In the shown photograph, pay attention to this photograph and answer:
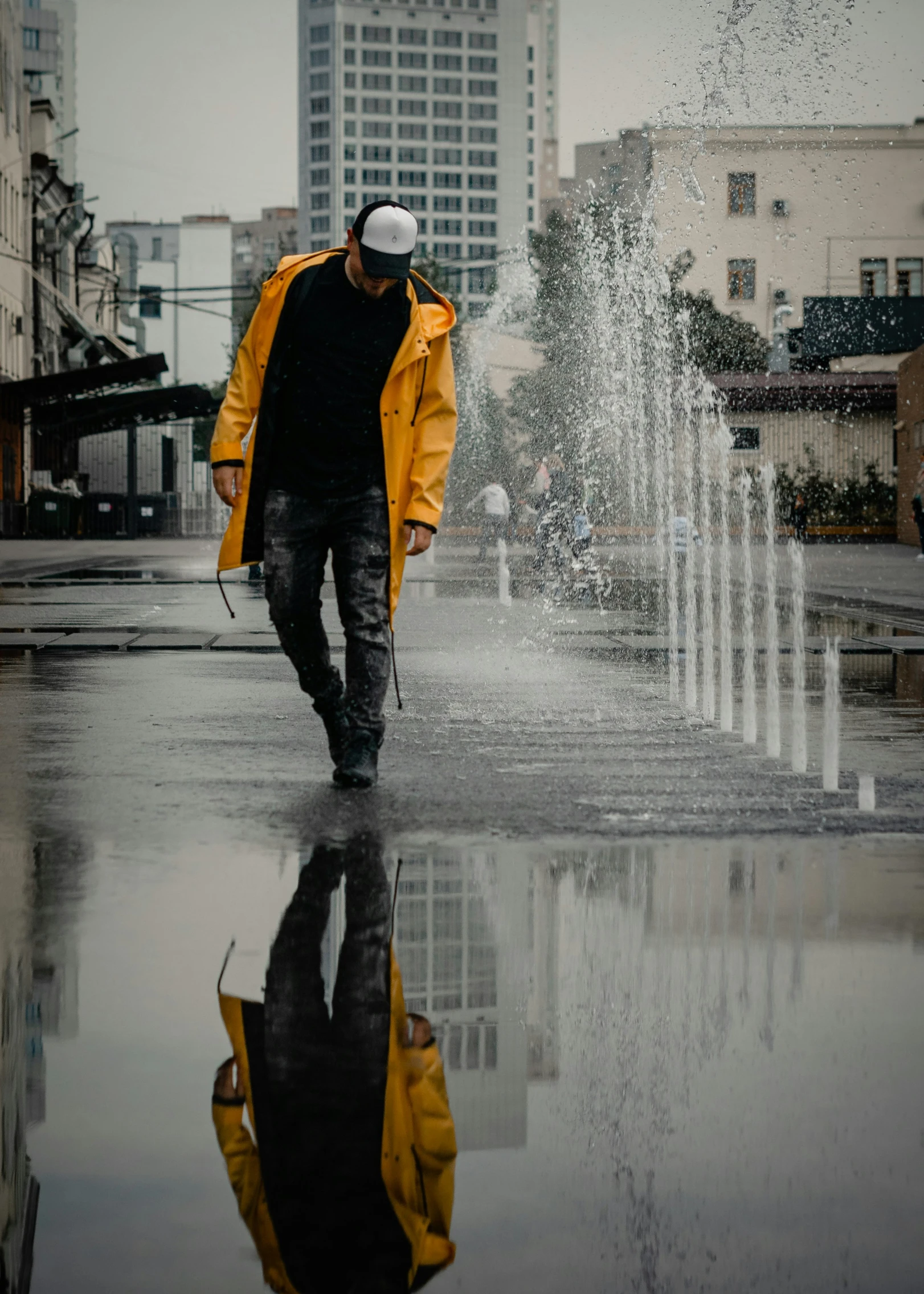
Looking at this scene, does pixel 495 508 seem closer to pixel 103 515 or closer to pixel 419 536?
pixel 103 515

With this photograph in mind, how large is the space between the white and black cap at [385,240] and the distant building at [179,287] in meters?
80.1

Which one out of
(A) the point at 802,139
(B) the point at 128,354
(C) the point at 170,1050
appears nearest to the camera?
(C) the point at 170,1050

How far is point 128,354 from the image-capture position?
59219 mm

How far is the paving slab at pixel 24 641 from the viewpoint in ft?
43.3

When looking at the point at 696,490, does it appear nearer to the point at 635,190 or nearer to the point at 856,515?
the point at 856,515

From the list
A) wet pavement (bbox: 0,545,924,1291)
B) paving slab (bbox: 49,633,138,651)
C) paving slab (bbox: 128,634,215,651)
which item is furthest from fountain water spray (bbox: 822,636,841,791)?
paving slab (bbox: 49,633,138,651)

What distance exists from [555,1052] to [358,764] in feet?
10.4

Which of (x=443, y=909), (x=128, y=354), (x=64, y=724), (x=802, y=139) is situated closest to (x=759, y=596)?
(x=64, y=724)

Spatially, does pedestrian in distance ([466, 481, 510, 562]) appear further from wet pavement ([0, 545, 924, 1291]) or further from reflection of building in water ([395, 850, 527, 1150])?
reflection of building in water ([395, 850, 527, 1150])

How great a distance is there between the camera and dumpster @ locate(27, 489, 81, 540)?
46.1 meters

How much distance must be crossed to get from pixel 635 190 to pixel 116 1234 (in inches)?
3492

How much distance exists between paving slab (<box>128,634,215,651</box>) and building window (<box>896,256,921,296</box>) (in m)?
59.7

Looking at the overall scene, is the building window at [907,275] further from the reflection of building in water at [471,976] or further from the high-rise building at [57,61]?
the reflection of building in water at [471,976]

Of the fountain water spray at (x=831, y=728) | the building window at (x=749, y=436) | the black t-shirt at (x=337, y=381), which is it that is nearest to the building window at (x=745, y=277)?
the building window at (x=749, y=436)
